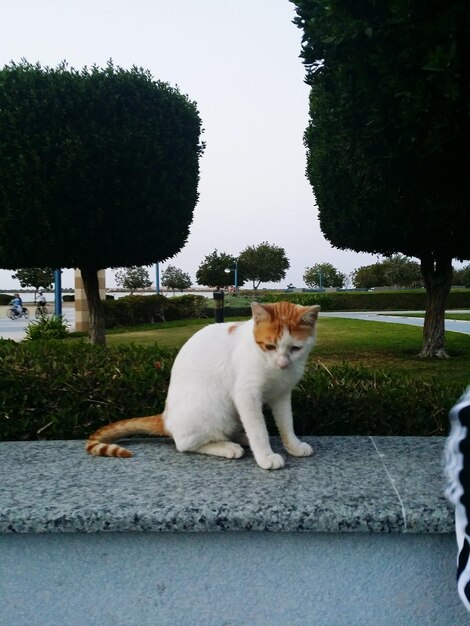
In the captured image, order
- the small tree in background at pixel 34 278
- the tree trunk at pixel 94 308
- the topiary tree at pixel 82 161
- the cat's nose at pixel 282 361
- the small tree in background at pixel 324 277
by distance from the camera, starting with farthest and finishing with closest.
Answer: the small tree in background at pixel 324 277, the small tree in background at pixel 34 278, the tree trunk at pixel 94 308, the topiary tree at pixel 82 161, the cat's nose at pixel 282 361

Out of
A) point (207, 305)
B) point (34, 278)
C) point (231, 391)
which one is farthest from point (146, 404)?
point (34, 278)

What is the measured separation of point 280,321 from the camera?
2.58m

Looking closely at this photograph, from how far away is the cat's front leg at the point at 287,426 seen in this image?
282cm

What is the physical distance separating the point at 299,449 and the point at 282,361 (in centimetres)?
62

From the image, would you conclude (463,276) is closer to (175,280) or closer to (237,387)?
(175,280)

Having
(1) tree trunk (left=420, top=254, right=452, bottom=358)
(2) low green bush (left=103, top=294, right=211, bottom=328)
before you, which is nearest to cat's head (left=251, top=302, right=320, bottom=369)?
(1) tree trunk (left=420, top=254, right=452, bottom=358)

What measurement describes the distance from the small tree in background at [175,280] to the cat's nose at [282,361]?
58.0 m

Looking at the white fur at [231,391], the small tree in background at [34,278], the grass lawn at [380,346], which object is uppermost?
the small tree in background at [34,278]

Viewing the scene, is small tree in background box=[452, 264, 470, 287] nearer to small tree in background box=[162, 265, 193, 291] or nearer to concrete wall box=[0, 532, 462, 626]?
small tree in background box=[162, 265, 193, 291]

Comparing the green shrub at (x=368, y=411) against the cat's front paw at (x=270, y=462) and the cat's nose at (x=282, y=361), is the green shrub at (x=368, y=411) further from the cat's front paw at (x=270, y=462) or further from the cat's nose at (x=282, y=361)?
the cat's nose at (x=282, y=361)

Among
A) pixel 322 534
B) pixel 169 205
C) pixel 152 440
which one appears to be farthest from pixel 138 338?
pixel 322 534

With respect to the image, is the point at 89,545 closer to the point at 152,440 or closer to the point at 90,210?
the point at 152,440

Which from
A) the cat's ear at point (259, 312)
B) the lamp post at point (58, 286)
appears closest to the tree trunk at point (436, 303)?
the cat's ear at point (259, 312)

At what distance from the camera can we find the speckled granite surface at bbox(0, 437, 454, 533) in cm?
224
